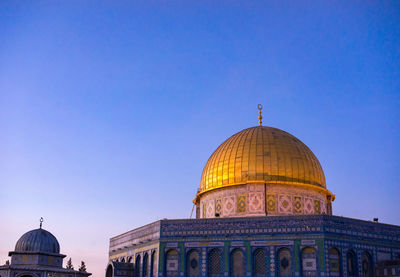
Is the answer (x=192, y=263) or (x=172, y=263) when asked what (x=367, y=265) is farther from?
(x=172, y=263)

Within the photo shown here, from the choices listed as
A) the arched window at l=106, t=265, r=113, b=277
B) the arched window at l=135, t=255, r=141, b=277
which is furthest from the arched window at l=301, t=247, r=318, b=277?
the arched window at l=106, t=265, r=113, b=277

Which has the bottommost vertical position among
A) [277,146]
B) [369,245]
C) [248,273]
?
[248,273]

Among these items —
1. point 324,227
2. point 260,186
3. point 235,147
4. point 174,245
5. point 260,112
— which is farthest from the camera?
point 260,112

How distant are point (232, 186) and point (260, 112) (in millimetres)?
6669

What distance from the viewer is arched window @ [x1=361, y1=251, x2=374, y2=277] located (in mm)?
23364

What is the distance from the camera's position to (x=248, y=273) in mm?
22672

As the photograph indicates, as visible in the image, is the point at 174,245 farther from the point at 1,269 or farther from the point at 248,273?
the point at 1,269

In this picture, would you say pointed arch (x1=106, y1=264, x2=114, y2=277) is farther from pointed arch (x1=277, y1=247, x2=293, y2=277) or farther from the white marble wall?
pointed arch (x1=277, y1=247, x2=293, y2=277)

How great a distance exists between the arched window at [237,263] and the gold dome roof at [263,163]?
15.2 ft

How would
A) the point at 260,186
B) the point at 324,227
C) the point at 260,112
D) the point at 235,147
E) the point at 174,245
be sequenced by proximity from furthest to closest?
the point at 260,112 → the point at 235,147 → the point at 260,186 → the point at 174,245 → the point at 324,227

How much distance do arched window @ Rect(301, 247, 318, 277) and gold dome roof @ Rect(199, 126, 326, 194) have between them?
5.04 m

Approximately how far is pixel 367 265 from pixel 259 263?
223 inches

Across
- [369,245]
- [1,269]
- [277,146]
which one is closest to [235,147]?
[277,146]

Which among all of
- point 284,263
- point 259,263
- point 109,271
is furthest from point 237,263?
point 109,271
